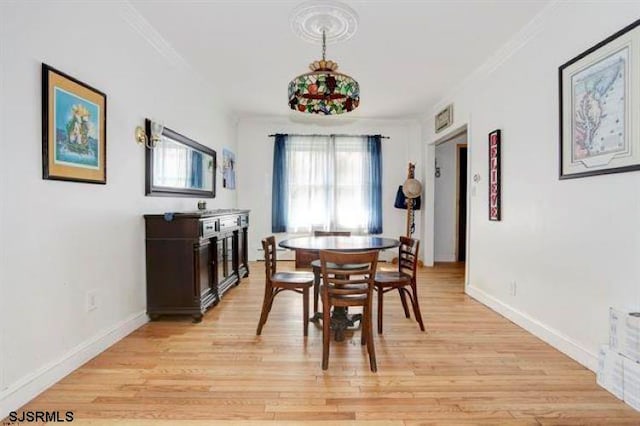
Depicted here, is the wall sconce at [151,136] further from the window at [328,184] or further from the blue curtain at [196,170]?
the window at [328,184]

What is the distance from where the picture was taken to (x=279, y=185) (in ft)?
19.7

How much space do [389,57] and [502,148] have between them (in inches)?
56.6

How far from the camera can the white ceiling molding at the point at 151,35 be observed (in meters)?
2.62

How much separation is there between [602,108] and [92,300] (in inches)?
138

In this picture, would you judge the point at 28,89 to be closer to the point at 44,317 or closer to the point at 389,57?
the point at 44,317

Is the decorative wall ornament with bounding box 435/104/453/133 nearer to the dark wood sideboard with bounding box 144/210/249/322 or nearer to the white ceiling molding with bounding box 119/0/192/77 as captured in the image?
the white ceiling molding with bounding box 119/0/192/77

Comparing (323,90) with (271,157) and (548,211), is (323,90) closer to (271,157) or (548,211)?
(548,211)

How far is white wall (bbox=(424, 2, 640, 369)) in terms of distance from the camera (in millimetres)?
2037

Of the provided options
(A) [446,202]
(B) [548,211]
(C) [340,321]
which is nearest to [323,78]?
(C) [340,321]

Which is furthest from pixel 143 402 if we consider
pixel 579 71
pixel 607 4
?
pixel 607 4

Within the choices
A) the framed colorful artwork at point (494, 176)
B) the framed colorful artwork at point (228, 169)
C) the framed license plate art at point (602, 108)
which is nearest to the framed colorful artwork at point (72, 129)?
the framed colorful artwork at point (228, 169)

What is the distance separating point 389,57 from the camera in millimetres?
3502

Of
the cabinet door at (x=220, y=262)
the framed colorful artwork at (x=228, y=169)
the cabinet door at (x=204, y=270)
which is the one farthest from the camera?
the framed colorful artwork at (x=228, y=169)

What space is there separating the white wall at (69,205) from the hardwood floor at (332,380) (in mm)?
213
